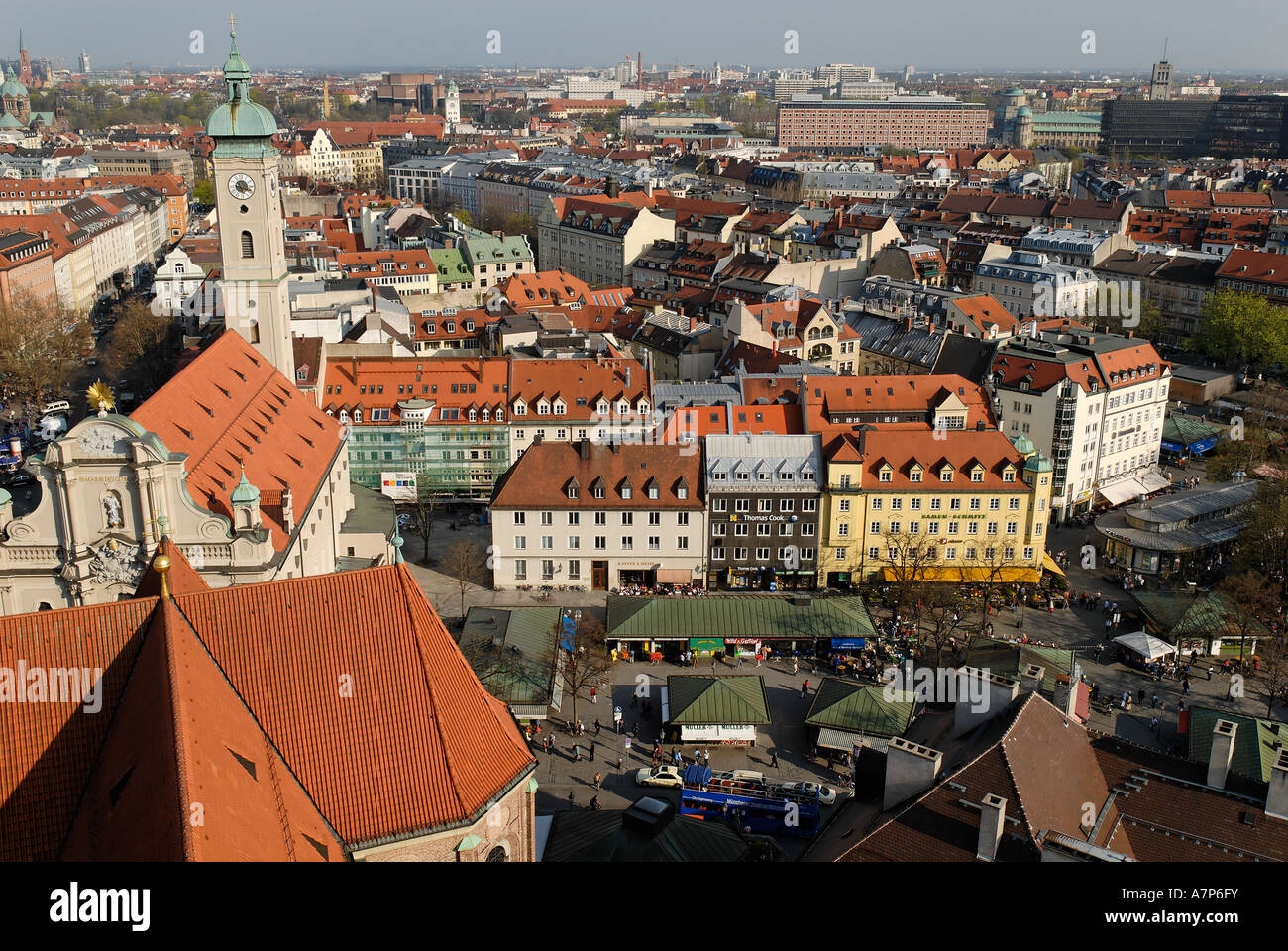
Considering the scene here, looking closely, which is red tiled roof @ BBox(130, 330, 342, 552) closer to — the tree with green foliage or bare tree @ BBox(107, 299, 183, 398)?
bare tree @ BBox(107, 299, 183, 398)

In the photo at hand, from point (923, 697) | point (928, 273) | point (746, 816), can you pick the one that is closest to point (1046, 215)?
point (928, 273)

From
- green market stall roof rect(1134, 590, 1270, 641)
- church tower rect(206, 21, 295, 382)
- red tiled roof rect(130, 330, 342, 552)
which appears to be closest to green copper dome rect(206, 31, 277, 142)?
church tower rect(206, 21, 295, 382)

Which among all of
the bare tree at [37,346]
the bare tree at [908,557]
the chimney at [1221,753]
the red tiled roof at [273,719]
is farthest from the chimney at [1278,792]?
the bare tree at [37,346]

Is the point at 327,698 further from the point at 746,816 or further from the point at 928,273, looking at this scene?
the point at 928,273

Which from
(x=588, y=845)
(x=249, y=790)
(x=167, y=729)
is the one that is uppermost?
(x=167, y=729)

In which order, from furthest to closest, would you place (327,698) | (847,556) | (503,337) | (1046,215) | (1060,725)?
(1046,215)
(503,337)
(847,556)
(1060,725)
(327,698)
